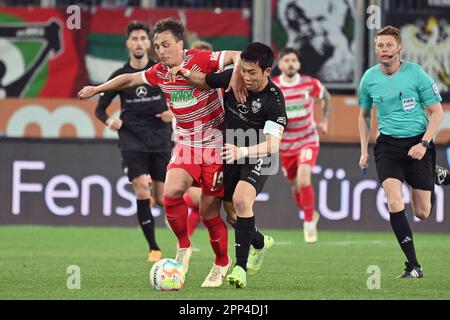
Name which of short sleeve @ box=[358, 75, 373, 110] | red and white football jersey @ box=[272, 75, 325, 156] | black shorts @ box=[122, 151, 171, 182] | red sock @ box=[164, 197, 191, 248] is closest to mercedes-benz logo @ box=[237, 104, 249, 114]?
red sock @ box=[164, 197, 191, 248]

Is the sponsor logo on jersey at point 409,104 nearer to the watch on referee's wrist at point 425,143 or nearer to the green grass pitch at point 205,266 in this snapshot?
the watch on referee's wrist at point 425,143

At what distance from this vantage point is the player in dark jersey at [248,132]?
10.0 m

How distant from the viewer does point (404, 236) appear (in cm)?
1109

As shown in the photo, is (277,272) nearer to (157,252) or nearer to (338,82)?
(157,252)

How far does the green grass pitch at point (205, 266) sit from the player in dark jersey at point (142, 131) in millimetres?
696

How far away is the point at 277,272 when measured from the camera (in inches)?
459

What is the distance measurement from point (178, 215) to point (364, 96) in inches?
83.8

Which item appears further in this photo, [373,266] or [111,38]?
[111,38]

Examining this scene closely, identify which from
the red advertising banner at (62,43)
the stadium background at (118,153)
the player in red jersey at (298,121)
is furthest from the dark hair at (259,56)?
the red advertising banner at (62,43)

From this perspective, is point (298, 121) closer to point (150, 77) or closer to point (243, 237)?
point (150, 77)

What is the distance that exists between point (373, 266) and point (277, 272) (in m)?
1.18

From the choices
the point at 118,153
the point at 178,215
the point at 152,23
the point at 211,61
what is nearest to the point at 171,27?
the point at 211,61
